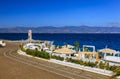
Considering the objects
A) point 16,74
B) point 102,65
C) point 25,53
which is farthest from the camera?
point 25,53

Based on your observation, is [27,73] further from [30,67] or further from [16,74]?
[30,67]

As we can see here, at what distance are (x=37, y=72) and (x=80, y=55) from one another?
8.38 m

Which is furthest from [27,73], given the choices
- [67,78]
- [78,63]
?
[78,63]

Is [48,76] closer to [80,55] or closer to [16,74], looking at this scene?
[16,74]

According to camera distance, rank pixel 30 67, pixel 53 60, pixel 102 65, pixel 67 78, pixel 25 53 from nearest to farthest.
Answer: pixel 67 78 → pixel 102 65 → pixel 30 67 → pixel 53 60 → pixel 25 53

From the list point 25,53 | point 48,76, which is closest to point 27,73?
point 48,76

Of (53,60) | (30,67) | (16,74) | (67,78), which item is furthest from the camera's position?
(53,60)

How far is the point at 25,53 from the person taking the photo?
33562 mm

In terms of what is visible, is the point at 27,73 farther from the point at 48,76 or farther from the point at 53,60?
the point at 53,60

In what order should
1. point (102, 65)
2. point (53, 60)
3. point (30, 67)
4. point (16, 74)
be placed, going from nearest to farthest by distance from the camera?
1. point (16, 74)
2. point (102, 65)
3. point (30, 67)
4. point (53, 60)

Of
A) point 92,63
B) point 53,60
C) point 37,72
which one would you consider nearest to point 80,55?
point 53,60

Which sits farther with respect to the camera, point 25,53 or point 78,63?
point 25,53

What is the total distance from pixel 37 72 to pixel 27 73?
0.90m

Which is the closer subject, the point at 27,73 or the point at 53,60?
the point at 27,73
